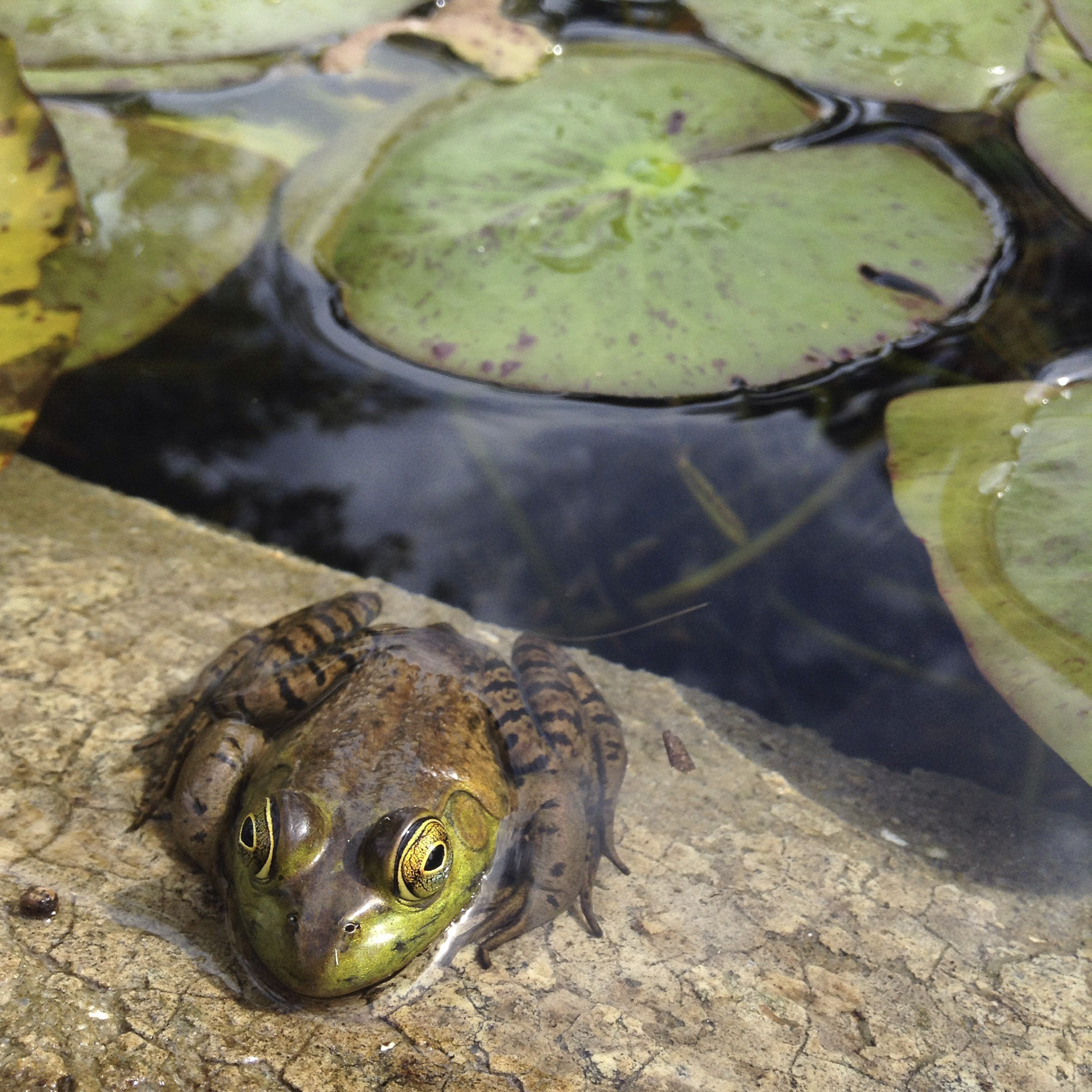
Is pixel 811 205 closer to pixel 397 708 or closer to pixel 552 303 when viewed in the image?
pixel 552 303

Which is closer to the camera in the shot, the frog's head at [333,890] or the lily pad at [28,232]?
the frog's head at [333,890]

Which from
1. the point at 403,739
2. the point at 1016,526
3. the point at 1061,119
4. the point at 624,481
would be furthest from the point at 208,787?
the point at 1061,119

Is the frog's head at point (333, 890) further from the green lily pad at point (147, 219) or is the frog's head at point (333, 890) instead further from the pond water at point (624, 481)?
the green lily pad at point (147, 219)

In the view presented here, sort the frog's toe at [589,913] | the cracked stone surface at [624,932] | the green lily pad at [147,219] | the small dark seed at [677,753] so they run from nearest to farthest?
the cracked stone surface at [624,932]
the frog's toe at [589,913]
the small dark seed at [677,753]
the green lily pad at [147,219]

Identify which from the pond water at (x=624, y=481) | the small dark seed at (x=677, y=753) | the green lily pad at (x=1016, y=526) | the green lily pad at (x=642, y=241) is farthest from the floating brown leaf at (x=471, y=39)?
the small dark seed at (x=677, y=753)

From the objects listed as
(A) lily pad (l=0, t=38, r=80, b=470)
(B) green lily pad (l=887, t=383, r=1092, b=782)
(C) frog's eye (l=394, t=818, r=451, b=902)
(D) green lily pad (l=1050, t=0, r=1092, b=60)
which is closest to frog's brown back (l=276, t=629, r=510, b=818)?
(C) frog's eye (l=394, t=818, r=451, b=902)

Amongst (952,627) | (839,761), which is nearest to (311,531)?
(839,761)

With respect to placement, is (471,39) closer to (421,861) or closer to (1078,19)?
(1078,19)
